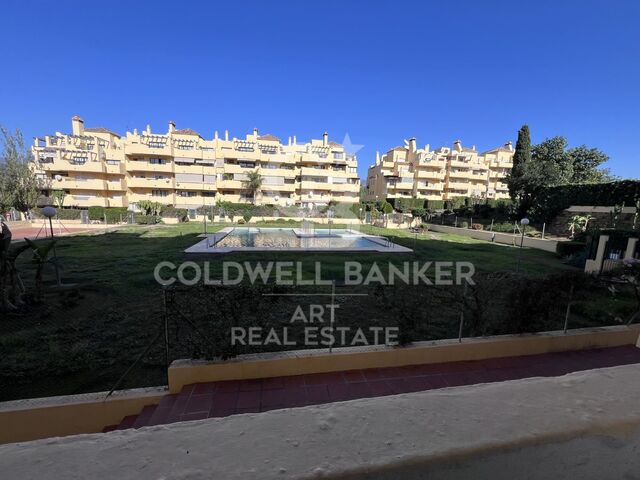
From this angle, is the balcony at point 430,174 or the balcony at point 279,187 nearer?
the balcony at point 279,187

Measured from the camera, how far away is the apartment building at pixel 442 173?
50281 mm

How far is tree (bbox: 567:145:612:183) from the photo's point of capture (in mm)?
34562

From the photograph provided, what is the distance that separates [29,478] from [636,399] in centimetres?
185

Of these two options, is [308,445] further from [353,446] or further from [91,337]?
[91,337]

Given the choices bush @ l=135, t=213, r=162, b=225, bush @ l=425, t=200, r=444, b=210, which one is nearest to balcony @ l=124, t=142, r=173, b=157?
bush @ l=135, t=213, r=162, b=225

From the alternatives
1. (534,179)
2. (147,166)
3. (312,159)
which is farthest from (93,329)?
(312,159)

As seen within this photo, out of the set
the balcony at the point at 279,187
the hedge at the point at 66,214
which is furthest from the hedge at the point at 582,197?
the hedge at the point at 66,214

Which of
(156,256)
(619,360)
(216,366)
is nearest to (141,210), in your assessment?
(156,256)

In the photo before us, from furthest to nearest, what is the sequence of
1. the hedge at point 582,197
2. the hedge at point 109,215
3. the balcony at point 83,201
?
the balcony at point 83,201 → the hedge at point 109,215 → the hedge at point 582,197

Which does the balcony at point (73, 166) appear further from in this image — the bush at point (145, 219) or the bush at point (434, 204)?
the bush at point (434, 204)

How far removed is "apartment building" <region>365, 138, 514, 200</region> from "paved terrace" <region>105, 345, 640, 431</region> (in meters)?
46.4

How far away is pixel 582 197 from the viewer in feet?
73.6

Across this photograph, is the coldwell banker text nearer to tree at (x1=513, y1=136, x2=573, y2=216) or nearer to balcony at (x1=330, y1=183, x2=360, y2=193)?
tree at (x1=513, y1=136, x2=573, y2=216)

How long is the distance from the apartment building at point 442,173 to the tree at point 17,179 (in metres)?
44.2
